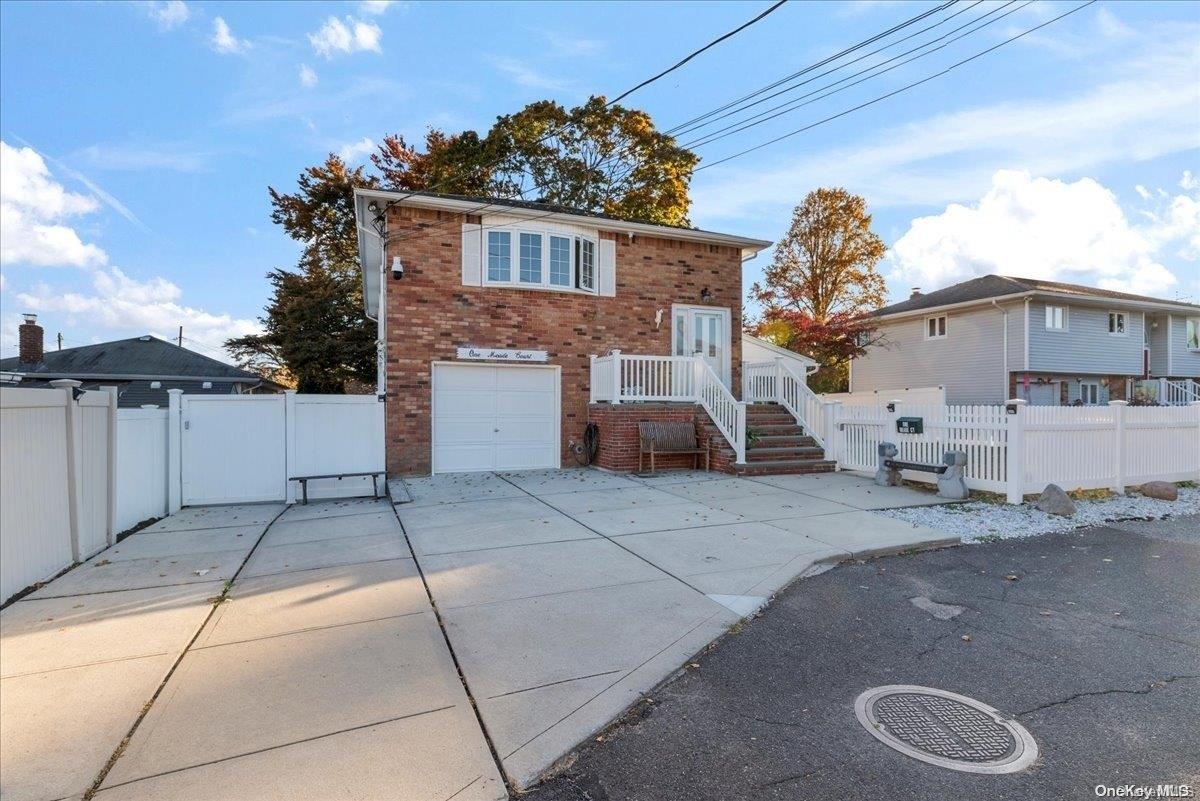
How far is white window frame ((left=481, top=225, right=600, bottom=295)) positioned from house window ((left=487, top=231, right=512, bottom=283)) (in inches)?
0.8

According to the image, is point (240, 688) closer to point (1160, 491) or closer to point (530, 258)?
point (530, 258)

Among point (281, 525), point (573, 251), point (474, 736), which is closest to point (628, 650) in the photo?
point (474, 736)

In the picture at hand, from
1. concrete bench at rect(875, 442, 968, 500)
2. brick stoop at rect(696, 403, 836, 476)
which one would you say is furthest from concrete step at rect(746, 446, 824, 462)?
concrete bench at rect(875, 442, 968, 500)

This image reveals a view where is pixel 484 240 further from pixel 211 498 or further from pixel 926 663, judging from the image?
pixel 926 663

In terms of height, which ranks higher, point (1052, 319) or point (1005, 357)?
point (1052, 319)

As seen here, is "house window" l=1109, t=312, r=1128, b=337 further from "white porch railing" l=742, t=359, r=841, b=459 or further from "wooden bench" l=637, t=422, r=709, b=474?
"wooden bench" l=637, t=422, r=709, b=474

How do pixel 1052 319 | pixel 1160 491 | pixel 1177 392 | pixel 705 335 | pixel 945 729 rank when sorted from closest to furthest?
pixel 945 729 < pixel 1160 491 < pixel 705 335 < pixel 1052 319 < pixel 1177 392

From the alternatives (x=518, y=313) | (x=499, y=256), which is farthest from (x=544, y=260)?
(x=518, y=313)

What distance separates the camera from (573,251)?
1284cm

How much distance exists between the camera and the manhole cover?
2.54m

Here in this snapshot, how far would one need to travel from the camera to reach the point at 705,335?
14305 millimetres

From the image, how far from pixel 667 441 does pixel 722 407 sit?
133cm

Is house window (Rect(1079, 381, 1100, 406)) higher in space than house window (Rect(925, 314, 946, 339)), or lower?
lower

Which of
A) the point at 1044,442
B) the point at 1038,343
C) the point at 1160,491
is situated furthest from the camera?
the point at 1038,343
